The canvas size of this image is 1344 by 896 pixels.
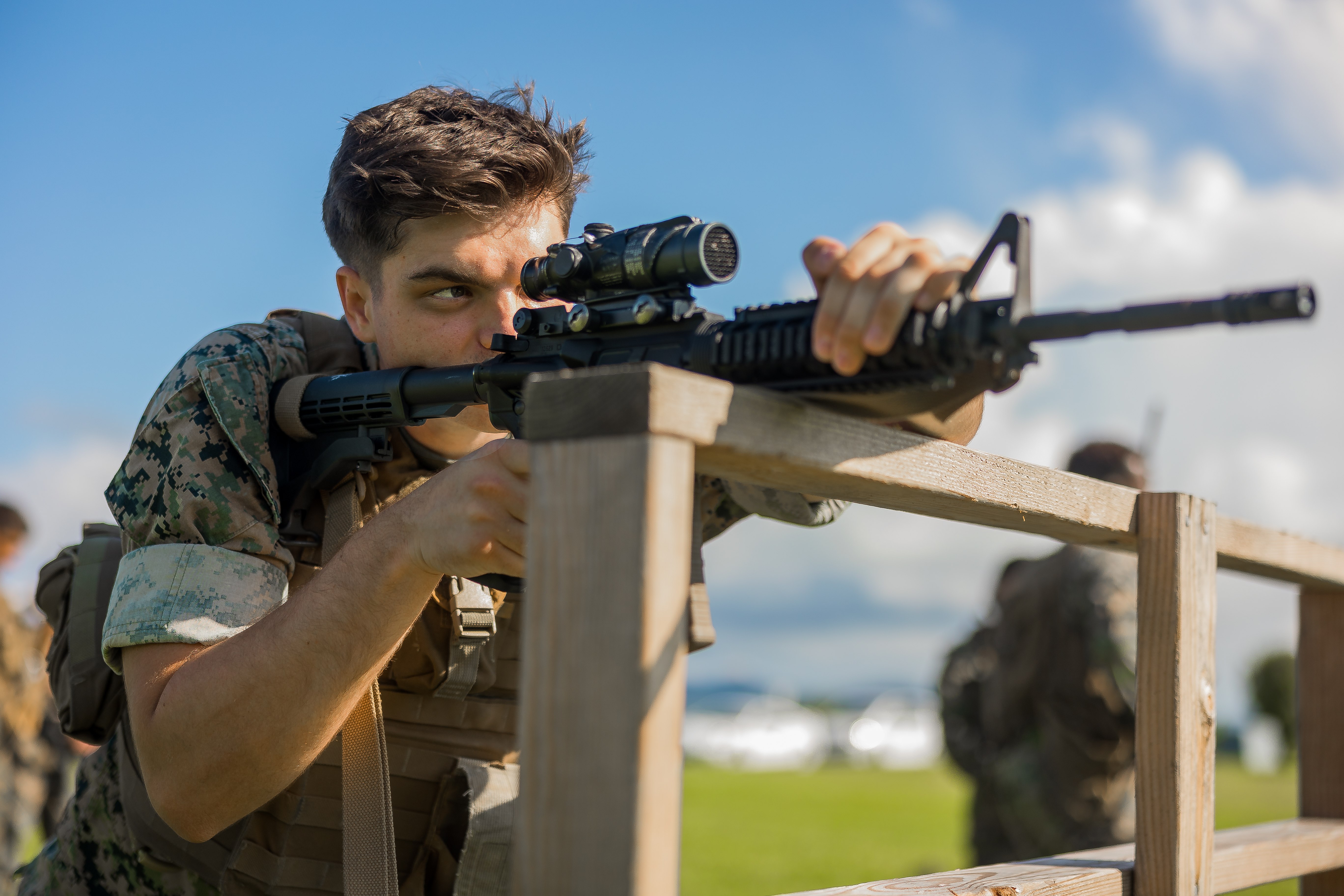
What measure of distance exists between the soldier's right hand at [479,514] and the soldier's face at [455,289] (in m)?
0.74

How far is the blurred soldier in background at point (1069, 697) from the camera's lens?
5395 mm

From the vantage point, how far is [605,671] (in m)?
1.07

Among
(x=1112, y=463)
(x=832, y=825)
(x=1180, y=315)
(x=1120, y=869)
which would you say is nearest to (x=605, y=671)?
(x=1180, y=315)

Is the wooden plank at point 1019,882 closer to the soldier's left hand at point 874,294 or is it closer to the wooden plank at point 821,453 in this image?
the wooden plank at point 821,453

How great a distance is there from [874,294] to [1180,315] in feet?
1.05

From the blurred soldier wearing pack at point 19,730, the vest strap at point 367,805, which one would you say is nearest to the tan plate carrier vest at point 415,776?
the vest strap at point 367,805

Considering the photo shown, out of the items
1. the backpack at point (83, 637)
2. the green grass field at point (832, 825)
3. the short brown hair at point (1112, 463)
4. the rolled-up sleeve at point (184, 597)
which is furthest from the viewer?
the green grass field at point (832, 825)

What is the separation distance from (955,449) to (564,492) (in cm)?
66

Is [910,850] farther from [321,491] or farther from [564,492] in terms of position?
[564,492]

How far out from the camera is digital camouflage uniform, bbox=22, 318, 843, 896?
2059 millimetres

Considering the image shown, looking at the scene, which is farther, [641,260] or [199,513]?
[199,513]

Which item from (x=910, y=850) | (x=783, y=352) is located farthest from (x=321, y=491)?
(x=910, y=850)

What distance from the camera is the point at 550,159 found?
2.56 metres

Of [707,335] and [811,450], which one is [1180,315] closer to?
[811,450]
